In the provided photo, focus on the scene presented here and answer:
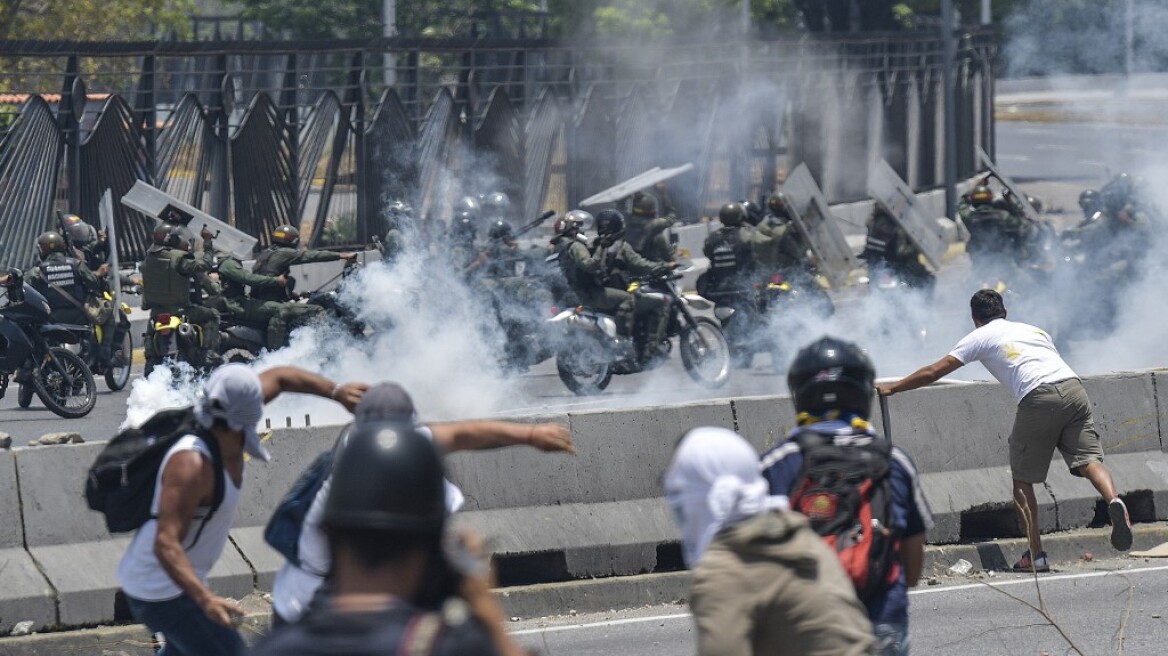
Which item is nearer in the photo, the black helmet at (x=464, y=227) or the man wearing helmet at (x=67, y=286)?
the man wearing helmet at (x=67, y=286)

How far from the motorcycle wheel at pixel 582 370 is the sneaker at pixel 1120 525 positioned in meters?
5.59

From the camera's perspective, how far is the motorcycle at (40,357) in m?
12.6

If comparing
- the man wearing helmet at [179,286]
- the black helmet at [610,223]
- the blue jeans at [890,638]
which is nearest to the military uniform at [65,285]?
the man wearing helmet at [179,286]

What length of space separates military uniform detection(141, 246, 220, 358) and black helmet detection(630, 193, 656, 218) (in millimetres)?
4017

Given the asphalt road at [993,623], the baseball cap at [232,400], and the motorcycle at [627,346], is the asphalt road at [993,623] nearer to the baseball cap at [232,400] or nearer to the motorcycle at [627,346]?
the baseball cap at [232,400]

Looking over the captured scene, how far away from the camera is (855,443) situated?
13.7 ft

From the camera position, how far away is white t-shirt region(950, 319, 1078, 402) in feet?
25.5

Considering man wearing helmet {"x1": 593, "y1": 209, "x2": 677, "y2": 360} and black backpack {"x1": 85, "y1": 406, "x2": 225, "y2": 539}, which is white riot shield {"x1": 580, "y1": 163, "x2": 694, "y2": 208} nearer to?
man wearing helmet {"x1": 593, "y1": 209, "x2": 677, "y2": 360}

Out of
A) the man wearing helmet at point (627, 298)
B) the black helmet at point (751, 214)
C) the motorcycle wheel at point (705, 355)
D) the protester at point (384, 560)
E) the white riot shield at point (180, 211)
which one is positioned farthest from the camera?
the black helmet at point (751, 214)

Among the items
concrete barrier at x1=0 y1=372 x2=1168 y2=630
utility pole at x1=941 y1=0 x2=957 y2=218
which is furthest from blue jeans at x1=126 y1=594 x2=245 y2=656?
utility pole at x1=941 y1=0 x2=957 y2=218

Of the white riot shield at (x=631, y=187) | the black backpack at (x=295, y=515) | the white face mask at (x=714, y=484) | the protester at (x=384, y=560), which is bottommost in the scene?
the white riot shield at (x=631, y=187)

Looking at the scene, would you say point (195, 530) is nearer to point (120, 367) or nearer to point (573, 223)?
point (573, 223)

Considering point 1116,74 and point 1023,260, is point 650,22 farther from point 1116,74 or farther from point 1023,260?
point 1023,260

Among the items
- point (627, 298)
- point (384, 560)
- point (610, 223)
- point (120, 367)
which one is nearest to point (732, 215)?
point (610, 223)
